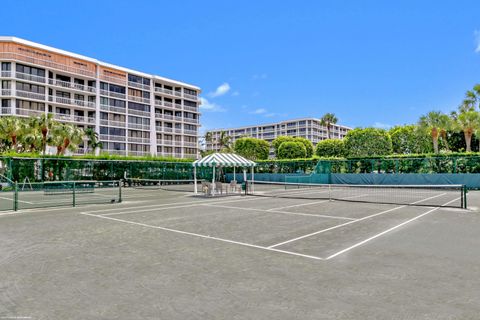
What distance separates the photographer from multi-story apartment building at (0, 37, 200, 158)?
182ft

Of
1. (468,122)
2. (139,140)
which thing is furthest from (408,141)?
(139,140)

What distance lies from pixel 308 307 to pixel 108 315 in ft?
8.91

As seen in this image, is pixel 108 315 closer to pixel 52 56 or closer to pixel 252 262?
pixel 252 262

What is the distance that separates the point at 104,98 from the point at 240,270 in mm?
67811

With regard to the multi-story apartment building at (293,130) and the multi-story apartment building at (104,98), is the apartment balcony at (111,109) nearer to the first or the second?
the multi-story apartment building at (104,98)

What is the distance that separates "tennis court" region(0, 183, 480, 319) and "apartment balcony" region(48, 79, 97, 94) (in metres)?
55.0

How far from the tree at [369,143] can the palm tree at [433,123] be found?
6467 mm

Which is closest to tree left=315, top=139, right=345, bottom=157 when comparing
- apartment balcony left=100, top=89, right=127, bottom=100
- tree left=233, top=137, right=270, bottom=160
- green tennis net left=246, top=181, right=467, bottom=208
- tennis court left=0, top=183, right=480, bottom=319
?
tree left=233, top=137, right=270, bottom=160

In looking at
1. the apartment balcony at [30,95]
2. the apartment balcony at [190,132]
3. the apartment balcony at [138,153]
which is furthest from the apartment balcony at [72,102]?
the apartment balcony at [190,132]

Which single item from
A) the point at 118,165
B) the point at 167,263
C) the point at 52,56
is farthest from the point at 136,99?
the point at 167,263

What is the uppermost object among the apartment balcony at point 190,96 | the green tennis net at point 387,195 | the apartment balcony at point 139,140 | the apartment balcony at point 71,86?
the apartment balcony at point 190,96

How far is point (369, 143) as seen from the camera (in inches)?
2345

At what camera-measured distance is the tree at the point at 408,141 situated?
64250mm

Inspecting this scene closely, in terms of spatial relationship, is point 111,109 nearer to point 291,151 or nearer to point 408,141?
point 291,151
